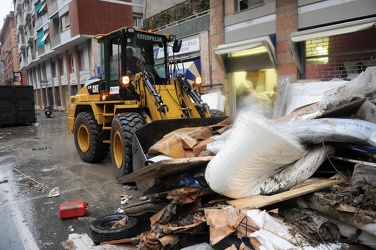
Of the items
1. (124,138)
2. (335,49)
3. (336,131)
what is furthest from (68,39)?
(336,131)

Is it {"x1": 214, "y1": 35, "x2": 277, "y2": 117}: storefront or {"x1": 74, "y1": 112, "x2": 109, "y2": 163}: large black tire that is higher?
{"x1": 214, "y1": 35, "x2": 277, "y2": 117}: storefront

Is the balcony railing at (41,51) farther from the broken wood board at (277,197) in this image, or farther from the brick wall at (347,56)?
the broken wood board at (277,197)

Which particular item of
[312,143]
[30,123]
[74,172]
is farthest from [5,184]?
[30,123]

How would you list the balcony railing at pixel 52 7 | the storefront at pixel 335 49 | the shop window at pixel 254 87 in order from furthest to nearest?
the balcony railing at pixel 52 7 < the shop window at pixel 254 87 < the storefront at pixel 335 49

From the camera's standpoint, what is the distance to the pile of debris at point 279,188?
2613 millimetres

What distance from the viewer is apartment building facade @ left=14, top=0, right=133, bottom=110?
22609 mm

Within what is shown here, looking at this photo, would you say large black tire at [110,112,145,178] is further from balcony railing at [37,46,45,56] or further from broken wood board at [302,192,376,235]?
balcony railing at [37,46,45,56]

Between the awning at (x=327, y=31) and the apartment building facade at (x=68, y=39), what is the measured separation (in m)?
10.6

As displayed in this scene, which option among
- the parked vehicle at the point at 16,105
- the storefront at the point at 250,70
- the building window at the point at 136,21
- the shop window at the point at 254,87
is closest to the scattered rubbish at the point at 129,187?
the storefront at the point at 250,70

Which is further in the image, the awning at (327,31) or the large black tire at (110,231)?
the awning at (327,31)

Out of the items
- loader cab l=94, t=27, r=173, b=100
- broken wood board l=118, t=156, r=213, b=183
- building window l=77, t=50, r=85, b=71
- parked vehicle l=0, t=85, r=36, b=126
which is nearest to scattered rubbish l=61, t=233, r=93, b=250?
broken wood board l=118, t=156, r=213, b=183

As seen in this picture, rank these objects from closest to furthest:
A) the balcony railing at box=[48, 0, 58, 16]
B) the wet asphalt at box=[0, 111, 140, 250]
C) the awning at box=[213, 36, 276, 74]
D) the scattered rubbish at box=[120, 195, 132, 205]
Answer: the wet asphalt at box=[0, 111, 140, 250] → the scattered rubbish at box=[120, 195, 132, 205] → the awning at box=[213, 36, 276, 74] → the balcony railing at box=[48, 0, 58, 16]

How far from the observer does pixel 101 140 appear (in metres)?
6.66

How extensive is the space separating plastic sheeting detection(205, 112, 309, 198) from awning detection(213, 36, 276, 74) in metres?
7.56
